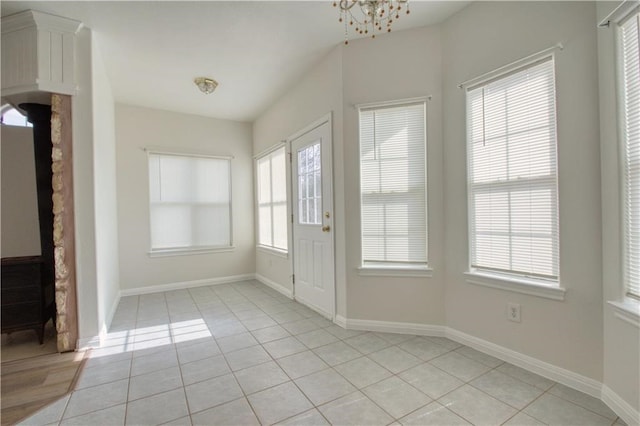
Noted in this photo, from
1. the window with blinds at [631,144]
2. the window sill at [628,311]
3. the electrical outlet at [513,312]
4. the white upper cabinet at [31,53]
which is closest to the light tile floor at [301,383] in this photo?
the electrical outlet at [513,312]

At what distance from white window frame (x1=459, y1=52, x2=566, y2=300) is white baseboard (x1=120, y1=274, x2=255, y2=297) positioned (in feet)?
12.3

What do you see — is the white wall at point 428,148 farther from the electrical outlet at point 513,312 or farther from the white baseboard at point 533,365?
the electrical outlet at point 513,312

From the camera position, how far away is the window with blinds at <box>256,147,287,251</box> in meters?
4.26

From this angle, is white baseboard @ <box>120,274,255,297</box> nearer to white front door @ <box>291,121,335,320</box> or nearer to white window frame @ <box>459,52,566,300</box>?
white front door @ <box>291,121,335,320</box>

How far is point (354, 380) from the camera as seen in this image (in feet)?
6.61

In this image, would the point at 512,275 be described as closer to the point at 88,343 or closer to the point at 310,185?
the point at 310,185

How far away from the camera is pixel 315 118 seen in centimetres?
333

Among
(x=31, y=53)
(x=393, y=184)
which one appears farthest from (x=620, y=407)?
(x=31, y=53)

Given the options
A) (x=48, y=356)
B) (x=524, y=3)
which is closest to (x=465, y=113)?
(x=524, y=3)

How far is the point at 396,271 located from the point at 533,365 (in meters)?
1.17

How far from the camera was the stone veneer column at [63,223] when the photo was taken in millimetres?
2475

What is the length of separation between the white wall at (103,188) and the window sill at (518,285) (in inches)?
129

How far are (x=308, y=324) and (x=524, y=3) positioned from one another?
321 centimetres

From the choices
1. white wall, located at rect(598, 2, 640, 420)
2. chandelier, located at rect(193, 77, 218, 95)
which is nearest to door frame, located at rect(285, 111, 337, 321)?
chandelier, located at rect(193, 77, 218, 95)
